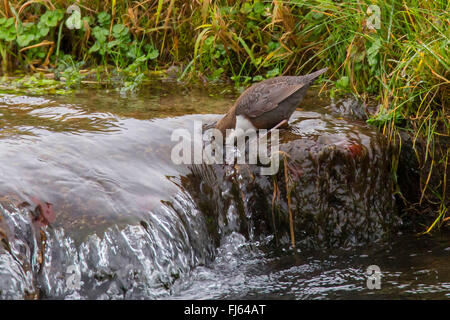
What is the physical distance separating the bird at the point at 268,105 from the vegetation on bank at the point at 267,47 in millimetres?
606

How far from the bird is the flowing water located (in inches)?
7.6

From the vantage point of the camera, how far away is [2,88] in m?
5.91

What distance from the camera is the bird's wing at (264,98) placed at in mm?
4367

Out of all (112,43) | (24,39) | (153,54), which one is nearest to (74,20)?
(112,43)

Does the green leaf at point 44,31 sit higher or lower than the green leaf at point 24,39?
higher

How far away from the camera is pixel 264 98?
4.42 metres

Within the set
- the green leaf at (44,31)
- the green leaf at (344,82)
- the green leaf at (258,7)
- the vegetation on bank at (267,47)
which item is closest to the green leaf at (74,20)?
the vegetation on bank at (267,47)

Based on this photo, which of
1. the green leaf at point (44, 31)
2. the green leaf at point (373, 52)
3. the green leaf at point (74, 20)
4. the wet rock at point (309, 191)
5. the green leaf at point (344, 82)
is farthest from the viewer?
the green leaf at point (44, 31)

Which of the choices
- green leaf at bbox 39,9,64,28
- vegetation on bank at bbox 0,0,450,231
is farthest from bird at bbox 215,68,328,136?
green leaf at bbox 39,9,64,28

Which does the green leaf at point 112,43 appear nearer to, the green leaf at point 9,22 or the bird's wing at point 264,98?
the green leaf at point 9,22

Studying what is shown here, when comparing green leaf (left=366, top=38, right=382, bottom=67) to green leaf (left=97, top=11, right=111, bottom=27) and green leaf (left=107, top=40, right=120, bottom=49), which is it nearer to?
green leaf (left=107, top=40, right=120, bottom=49)

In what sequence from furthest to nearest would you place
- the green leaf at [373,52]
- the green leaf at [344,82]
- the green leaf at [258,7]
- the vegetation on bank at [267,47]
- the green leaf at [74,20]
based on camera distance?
the green leaf at [74,20]
the green leaf at [258,7]
the green leaf at [344,82]
the green leaf at [373,52]
the vegetation on bank at [267,47]
